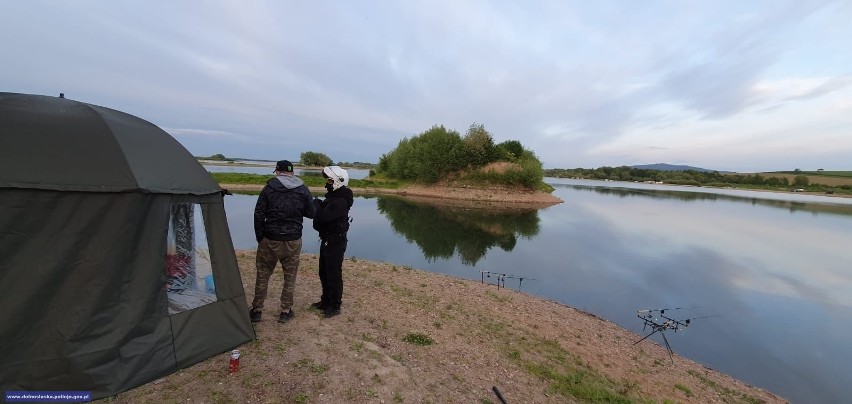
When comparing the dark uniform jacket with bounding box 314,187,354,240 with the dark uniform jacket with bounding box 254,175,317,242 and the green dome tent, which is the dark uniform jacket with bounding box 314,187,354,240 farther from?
the green dome tent

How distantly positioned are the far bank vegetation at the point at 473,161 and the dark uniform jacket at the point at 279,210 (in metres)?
47.4

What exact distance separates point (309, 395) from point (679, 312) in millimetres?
12485

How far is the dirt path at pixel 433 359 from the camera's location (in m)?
4.38

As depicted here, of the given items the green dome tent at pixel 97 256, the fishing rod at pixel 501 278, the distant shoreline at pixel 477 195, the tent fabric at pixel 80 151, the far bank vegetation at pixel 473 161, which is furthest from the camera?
the far bank vegetation at pixel 473 161

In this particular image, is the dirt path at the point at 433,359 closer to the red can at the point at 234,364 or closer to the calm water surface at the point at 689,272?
the red can at the point at 234,364

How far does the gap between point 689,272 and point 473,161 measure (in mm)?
38560

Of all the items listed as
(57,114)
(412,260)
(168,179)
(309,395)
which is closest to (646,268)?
(412,260)

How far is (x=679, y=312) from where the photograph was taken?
475 inches

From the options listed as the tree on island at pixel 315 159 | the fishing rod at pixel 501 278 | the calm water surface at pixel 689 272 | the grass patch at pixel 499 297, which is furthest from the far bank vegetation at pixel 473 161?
the tree on island at pixel 315 159

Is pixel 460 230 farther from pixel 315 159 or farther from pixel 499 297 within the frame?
pixel 315 159

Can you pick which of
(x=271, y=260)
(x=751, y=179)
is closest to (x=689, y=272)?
(x=271, y=260)

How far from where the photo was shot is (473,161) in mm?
54062

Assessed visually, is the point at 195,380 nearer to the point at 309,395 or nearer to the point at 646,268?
the point at 309,395

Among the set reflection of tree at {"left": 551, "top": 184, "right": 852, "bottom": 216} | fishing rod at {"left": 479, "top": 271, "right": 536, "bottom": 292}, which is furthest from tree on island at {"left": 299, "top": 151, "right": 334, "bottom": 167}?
fishing rod at {"left": 479, "top": 271, "right": 536, "bottom": 292}
